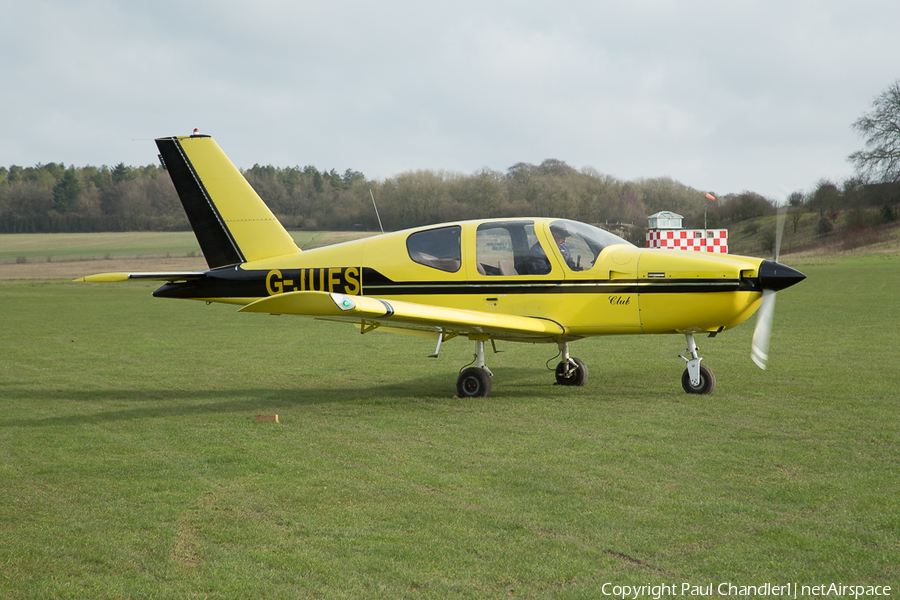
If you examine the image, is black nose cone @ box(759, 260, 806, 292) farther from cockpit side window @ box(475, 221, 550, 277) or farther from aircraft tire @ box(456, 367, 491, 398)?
aircraft tire @ box(456, 367, 491, 398)

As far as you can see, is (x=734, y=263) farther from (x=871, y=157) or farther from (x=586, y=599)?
(x=871, y=157)

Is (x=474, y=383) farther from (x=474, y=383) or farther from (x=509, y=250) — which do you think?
(x=509, y=250)

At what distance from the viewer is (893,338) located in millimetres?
12031

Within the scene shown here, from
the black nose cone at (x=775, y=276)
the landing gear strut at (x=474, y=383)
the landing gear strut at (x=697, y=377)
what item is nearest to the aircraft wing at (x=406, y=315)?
the landing gear strut at (x=474, y=383)

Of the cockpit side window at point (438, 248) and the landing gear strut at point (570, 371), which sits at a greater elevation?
the cockpit side window at point (438, 248)

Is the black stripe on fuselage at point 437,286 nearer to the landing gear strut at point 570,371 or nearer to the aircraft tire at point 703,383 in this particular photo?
the aircraft tire at point 703,383

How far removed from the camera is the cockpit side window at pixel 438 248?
28.4ft

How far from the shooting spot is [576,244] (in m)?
8.38

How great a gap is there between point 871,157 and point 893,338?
190 feet

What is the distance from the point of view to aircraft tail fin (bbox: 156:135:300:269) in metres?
9.81

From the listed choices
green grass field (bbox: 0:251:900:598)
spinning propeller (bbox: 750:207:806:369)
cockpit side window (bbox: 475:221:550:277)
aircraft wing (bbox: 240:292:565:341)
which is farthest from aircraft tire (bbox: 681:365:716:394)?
cockpit side window (bbox: 475:221:550:277)

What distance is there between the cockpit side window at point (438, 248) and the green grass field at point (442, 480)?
1617 mm

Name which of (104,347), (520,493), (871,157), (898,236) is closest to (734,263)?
(520,493)

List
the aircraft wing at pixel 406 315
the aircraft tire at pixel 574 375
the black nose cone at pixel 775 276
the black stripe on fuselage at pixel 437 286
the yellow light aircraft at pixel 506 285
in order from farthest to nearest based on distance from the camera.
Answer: the aircraft tire at pixel 574 375 < the black stripe on fuselage at pixel 437 286 < the yellow light aircraft at pixel 506 285 < the black nose cone at pixel 775 276 < the aircraft wing at pixel 406 315
